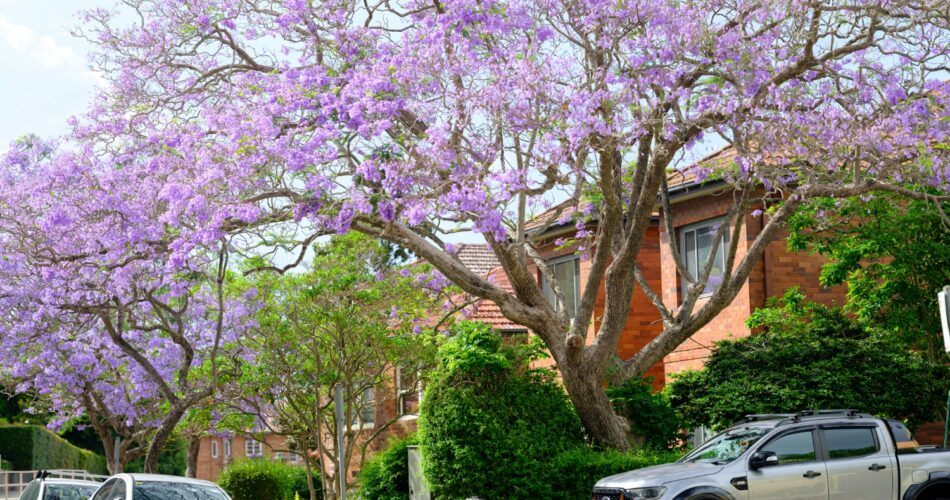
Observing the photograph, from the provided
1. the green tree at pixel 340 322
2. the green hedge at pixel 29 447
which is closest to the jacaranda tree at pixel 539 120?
the green tree at pixel 340 322

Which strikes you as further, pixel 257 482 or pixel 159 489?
pixel 257 482

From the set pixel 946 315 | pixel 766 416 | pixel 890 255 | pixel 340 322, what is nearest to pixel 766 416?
pixel 766 416

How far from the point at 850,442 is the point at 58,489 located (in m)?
11.1

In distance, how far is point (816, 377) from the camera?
19156mm

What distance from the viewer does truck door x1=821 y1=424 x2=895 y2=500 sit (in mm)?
13875

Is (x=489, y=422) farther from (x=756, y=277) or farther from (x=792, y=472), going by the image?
(x=756, y=277)

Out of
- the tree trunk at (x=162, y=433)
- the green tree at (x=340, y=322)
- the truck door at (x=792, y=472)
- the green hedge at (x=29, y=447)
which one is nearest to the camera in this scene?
the truck door at (x=792, y=472)

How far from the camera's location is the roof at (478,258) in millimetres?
36406

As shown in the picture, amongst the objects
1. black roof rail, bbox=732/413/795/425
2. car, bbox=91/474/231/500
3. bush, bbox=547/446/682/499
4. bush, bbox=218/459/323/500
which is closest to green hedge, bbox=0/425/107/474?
bush, bbox=218/459/323/500

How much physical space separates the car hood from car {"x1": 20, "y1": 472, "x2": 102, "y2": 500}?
309 inches

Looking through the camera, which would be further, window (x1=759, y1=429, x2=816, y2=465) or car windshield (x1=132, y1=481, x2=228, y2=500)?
car windshield (x1=132, y1=481, x2=228, y2=500)

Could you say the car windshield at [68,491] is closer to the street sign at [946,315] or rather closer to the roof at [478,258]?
the street sign at [946,315]

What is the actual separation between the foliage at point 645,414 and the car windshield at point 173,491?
761 centimetres

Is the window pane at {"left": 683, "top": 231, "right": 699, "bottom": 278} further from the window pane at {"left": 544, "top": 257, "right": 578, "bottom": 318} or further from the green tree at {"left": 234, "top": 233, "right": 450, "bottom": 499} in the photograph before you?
the green tree at {"left": 234, "top": 233, "right": 450, "bottom": 499}
